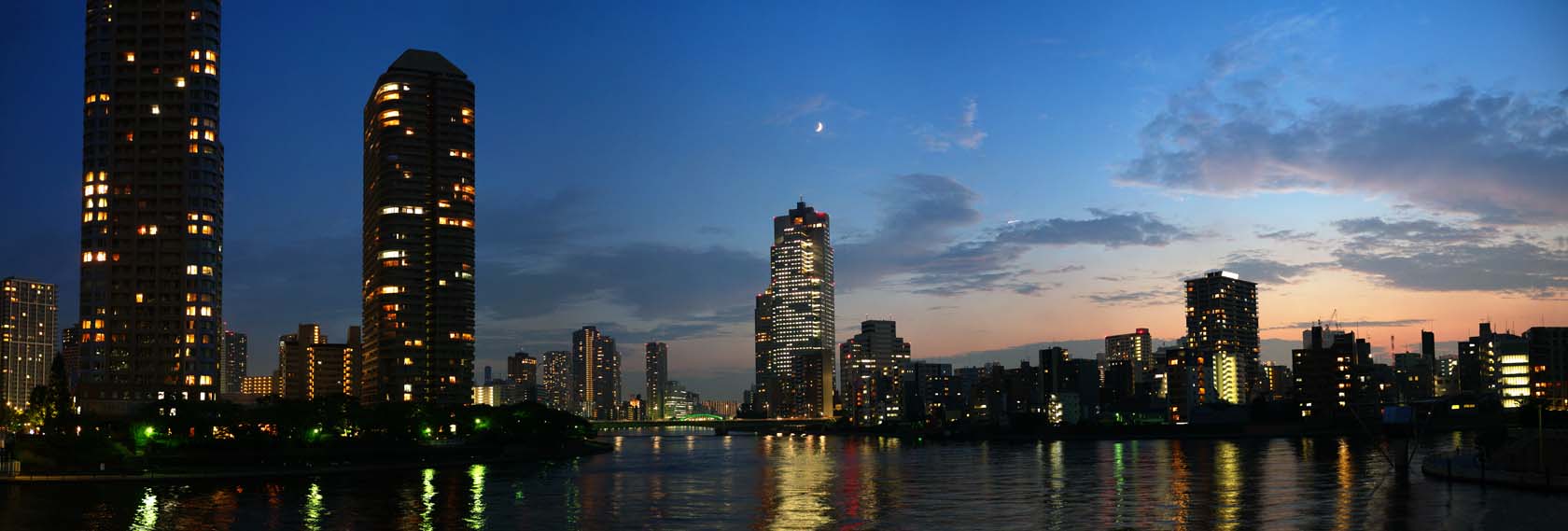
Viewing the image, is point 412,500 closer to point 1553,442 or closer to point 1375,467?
point 1553,442

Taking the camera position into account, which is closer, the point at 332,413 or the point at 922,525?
the point at 922,525

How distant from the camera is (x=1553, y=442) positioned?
359 feet

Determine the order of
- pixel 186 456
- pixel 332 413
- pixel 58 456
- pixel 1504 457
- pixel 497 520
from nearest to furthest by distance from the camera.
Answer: pixel 497 520
pixel 1504 457
pixel 58 456
pixel 186 456
pixel 332 413

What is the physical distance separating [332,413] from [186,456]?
33859mm

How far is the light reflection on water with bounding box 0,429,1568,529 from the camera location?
95312 millimetres

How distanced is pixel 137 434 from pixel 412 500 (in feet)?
219

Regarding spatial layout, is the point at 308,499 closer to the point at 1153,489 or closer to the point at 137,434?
the point at 137,434

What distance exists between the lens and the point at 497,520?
10119 cm

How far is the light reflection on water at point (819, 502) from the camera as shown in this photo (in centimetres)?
9531

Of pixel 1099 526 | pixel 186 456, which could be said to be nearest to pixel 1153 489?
pixel 1099 526

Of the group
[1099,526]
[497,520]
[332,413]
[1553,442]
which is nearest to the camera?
[1099,526]

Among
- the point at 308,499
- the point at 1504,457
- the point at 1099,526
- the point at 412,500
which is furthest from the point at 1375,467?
the point at 308,499

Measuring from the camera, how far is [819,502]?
12025 cm

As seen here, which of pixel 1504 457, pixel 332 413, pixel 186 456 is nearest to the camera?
pixel 1504 457
